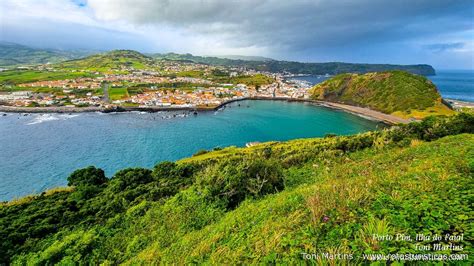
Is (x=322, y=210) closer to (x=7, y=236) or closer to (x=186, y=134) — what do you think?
(x=7, y=236)

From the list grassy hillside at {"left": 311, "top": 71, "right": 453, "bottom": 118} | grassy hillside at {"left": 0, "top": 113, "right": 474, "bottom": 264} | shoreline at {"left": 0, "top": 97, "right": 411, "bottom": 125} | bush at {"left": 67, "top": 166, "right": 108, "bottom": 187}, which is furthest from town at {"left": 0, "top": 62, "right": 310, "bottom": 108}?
grassy hillside at {"left": 0, "top": 113, "right": 474, "bottom": 264}

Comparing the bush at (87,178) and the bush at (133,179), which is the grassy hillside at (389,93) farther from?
the bush at (87,178)

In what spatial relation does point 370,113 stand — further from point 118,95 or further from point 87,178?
point 118,95

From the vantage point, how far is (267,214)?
541cm

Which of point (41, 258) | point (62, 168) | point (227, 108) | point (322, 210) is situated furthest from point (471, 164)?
point (227, 108)

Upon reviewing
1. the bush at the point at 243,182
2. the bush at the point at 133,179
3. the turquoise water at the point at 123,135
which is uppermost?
the bush at the point at 243,182

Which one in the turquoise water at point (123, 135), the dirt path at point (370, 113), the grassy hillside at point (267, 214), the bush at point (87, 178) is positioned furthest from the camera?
the dirt path at point (370, 113)

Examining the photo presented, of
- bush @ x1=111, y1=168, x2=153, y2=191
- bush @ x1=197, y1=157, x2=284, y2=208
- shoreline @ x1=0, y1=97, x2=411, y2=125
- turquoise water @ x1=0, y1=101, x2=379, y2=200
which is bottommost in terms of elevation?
turquoise water @ x1=0, y1=101, x2=379, y2=200

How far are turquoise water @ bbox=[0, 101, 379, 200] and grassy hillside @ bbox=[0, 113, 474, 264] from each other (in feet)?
82.7

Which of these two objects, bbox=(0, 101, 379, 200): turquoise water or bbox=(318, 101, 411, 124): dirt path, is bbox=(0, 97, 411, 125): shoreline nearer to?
bbox=(318, 101, 411, 124): dirt path

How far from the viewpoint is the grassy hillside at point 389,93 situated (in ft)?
222

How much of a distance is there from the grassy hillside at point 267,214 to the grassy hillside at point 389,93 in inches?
2535

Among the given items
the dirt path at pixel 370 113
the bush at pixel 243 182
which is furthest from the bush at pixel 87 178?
the dirt path at pixel 370 113

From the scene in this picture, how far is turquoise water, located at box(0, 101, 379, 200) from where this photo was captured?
35469mm
